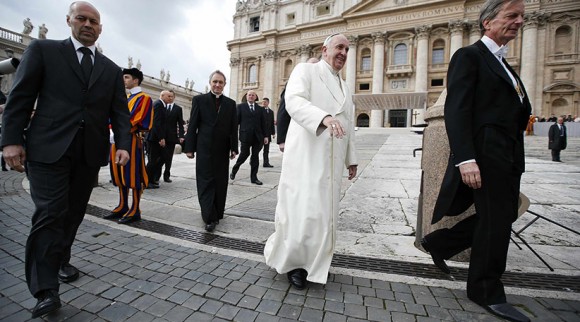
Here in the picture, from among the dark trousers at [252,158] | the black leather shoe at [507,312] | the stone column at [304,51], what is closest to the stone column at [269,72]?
Result: the stone column at [304,51]

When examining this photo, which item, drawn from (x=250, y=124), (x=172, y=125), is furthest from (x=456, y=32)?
(x=172, y=125)

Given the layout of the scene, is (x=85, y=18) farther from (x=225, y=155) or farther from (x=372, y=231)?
(x=372, y=231)

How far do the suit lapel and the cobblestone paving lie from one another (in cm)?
160

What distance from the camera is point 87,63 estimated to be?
212cm

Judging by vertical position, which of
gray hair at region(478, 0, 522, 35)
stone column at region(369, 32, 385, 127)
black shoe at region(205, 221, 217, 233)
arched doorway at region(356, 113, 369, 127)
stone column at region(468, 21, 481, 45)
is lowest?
black shoe at region(205, 221, 217, 233)

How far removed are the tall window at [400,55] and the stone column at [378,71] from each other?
180 cm

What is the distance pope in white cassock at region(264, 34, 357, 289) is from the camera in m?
2.11

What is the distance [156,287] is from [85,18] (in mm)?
2104

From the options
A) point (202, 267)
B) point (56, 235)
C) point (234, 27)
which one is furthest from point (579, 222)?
point (234, 27)

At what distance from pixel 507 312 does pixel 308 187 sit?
154 centimetres

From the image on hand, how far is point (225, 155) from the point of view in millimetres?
3783

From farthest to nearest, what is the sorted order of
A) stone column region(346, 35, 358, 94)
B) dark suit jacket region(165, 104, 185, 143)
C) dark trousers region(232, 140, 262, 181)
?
stone column region(346, 35, 358, 94) → dark trousers region(232, 140, 262, 181) → dark suit jacket region(165, 104, 185, 143)

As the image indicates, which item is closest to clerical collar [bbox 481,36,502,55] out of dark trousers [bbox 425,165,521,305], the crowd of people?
the crowd of people

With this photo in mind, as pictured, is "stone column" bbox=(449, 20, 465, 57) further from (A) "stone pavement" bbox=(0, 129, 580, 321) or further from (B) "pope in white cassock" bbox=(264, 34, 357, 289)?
(B) "pope in white cassock" bbox=(264, 34, 357, 289)
